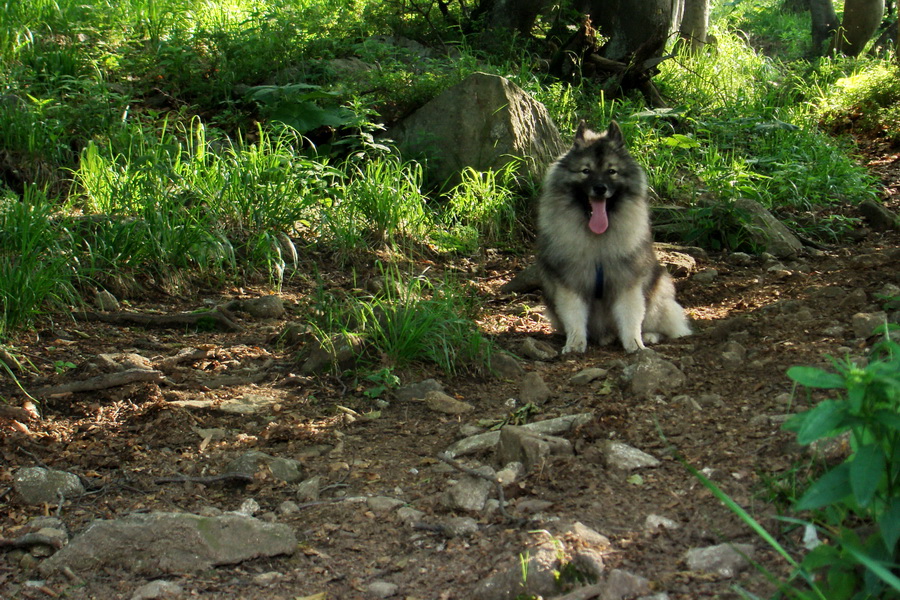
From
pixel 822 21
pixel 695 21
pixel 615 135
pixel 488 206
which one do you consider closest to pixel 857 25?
pixel 822 21

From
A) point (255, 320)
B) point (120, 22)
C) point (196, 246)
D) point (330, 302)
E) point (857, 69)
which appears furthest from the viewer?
point (857, 69)

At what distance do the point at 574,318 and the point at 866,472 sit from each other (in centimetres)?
312

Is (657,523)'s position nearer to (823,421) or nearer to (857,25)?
(823,421)

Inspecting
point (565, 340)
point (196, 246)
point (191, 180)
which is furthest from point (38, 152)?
point (565, 340)

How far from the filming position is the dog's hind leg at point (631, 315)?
4789mm

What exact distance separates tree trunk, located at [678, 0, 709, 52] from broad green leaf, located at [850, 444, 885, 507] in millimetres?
9981

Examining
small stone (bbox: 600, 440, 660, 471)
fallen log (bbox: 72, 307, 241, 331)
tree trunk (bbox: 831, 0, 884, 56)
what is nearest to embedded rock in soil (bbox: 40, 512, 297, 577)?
small stone (bbox: 600, 440, 660, 471)

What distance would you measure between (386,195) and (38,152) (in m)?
2.51

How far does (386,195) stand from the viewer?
600 centimetres

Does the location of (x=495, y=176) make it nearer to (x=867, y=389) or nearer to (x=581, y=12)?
(x=581, y=12)

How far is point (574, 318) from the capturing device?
4789mm

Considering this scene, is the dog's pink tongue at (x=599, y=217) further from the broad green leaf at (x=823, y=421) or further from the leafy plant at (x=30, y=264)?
the broad green leaf at (x=823, y=421)

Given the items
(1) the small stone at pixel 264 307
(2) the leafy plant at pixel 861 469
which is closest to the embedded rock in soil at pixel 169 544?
(2) the leafy plant at pixel 861 469

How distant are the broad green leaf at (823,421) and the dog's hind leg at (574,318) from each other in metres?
3.00
